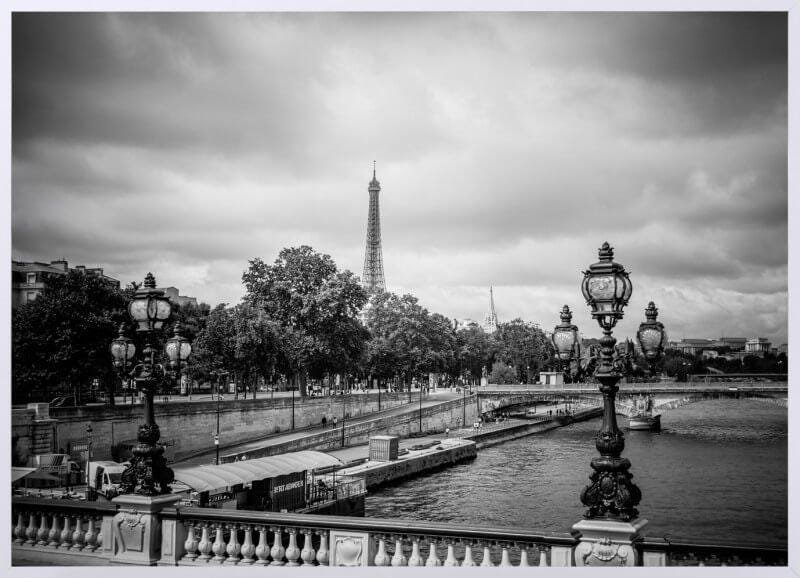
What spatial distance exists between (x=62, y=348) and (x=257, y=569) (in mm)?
17094

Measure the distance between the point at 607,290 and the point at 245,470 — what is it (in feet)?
25.6

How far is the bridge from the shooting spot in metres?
28.8

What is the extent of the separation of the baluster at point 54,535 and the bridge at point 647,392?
23058 mm

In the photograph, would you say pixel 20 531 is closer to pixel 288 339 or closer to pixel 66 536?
pixel 66 536

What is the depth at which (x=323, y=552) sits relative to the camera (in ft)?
16.6

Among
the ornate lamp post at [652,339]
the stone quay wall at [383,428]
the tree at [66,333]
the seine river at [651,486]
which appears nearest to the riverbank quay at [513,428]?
the seine river at [651,486]

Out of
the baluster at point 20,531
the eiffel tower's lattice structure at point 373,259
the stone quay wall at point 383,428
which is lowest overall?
the stone quay wall at point 383,428

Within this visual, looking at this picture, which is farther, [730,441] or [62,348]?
[730,441]

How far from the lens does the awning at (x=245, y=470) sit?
10102 mm

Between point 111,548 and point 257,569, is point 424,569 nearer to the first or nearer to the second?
point 257,569

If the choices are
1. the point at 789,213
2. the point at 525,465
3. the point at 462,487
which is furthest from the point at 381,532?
the point at 525,465

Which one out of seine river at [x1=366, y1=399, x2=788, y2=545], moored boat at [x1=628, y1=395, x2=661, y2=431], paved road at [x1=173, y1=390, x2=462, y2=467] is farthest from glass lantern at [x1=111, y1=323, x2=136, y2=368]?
moored boat at [x1=628, y1=395, x2=661, y2=431]

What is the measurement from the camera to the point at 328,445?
87.2ft

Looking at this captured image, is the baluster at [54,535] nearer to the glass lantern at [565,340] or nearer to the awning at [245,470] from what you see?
the awning at [245,470]
